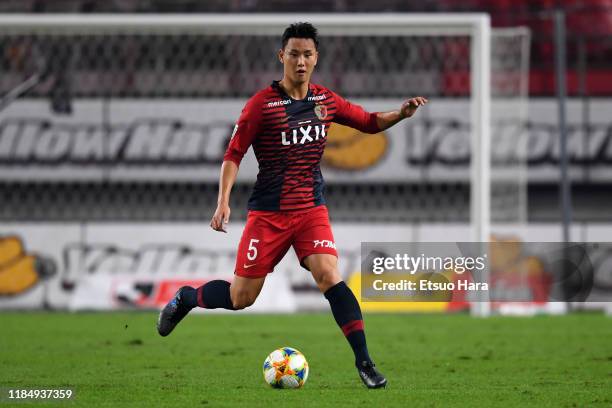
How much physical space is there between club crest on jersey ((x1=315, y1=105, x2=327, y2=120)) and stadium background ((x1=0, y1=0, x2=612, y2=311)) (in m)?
8.38

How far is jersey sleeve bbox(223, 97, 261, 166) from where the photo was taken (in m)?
7.17

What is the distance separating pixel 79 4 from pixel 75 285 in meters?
4.11

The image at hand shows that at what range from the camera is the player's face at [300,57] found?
278 inches

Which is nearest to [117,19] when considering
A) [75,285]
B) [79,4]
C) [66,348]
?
[79,4]

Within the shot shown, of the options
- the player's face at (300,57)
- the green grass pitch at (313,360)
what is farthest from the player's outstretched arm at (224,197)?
the green grass pitch at (313,360)

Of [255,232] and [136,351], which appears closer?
[255,232]

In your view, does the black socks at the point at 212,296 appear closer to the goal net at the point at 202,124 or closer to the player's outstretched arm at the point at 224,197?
the player's outstretched arm at the point at 224,197

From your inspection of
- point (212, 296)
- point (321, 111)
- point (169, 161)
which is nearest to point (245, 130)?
point (321, 111)

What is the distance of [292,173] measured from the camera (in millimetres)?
7254

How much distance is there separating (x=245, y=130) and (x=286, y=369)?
4.95 feet

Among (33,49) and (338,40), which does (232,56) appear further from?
(33,49)

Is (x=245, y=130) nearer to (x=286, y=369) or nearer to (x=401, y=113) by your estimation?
(x=401, y=113)

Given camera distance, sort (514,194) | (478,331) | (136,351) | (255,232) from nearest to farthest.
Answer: (255,232) → (136,351) → (478,331) → (514,194)

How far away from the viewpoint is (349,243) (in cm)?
1650
